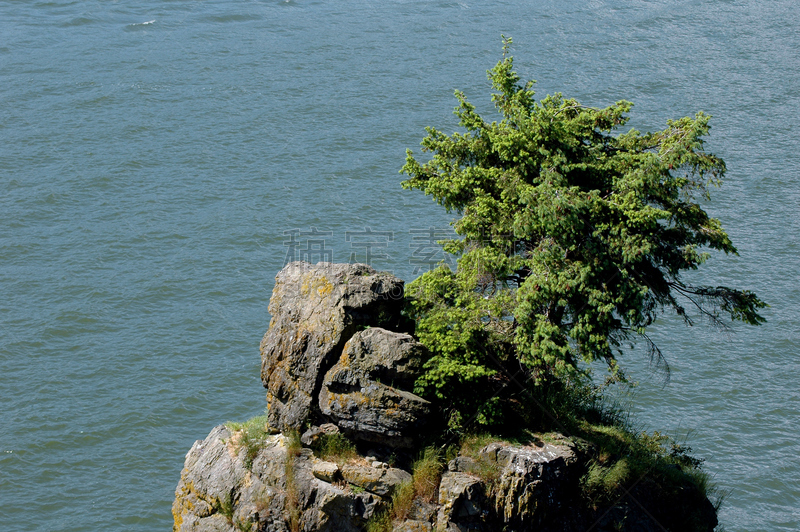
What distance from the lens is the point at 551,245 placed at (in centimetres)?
2111

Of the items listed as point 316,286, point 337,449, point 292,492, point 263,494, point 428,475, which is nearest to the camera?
point 428,475

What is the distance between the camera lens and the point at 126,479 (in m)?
35.7

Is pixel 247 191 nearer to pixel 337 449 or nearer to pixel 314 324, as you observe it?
pixel 314 324

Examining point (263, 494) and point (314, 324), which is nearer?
point (263, 494)

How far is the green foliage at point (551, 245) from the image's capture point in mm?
20672

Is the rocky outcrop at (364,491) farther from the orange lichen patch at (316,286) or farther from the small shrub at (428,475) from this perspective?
the orange lichen patch at (316,286)

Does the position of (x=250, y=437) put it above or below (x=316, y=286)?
below

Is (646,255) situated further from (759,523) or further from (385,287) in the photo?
(759,523)

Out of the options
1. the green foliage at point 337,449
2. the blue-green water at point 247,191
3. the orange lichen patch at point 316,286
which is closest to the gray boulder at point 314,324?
the orange lichen patch at point 316,286

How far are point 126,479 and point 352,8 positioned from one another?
63814 mm

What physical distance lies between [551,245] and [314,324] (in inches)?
281

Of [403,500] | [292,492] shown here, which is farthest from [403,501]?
[292,492]

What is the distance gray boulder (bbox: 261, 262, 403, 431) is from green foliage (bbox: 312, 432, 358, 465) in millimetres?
925

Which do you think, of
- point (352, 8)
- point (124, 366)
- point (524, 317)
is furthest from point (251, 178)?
point (524, 317)
